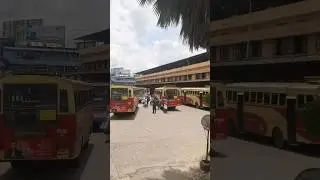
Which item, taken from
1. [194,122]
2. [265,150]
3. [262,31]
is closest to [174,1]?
[262,31]

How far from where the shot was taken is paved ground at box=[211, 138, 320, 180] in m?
2.47

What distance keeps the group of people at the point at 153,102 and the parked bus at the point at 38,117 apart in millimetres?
456

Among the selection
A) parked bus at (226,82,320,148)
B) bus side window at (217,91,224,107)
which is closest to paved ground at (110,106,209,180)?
bus side window at (217,91,224,107)

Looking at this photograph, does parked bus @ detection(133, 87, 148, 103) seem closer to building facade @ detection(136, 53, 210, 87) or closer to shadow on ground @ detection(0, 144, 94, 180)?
building facade @ detection(136, 53, 210, 87)

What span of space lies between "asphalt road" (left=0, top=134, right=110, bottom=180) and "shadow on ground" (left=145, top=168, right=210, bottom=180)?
1.27ft

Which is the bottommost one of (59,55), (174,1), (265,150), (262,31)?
(265,150)

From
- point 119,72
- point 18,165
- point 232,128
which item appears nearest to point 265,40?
point 232,128

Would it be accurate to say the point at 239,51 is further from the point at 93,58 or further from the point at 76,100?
the point at 76,100

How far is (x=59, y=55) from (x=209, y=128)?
3.36 ft

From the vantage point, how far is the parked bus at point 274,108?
2350 mm

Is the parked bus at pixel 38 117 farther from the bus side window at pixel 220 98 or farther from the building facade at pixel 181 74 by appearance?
the bus side window at pixel 220 98

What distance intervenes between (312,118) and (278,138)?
0.23 m

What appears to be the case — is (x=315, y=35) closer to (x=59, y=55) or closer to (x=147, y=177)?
(x=147, y=177)

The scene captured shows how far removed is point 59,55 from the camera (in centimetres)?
234
